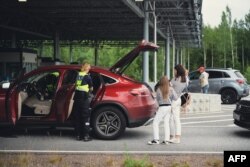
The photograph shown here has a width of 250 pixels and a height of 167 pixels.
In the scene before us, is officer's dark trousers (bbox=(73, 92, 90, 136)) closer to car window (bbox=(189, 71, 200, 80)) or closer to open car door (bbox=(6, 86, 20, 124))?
open car door (bbox=(6, 86, 20, 124))

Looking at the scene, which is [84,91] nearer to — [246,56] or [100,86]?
[100,86]

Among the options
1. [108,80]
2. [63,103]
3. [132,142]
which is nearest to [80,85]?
[63,103]

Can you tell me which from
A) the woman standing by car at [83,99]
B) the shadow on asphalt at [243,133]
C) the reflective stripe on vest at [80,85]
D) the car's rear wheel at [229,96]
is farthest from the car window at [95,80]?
the car's rear wheel at [229,96]

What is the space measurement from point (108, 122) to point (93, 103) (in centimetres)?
51

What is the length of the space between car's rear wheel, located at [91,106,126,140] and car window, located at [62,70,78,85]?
0.90m

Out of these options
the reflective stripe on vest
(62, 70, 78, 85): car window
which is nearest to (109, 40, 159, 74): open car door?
(62, 70, 78, 85): car window

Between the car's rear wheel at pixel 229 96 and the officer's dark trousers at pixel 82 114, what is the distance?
15.2 m

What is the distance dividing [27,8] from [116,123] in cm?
2533

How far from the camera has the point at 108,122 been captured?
10891 mm

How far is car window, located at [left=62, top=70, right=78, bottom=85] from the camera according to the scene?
11.1 metres

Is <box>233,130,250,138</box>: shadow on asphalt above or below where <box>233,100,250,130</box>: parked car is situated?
below

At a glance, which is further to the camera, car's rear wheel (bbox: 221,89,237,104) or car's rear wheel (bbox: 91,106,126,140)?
car's rear wheel (bbox: 221,89,237,104)

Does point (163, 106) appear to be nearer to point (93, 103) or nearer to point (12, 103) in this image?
point (93, 103)

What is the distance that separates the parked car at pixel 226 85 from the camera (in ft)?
81.0
